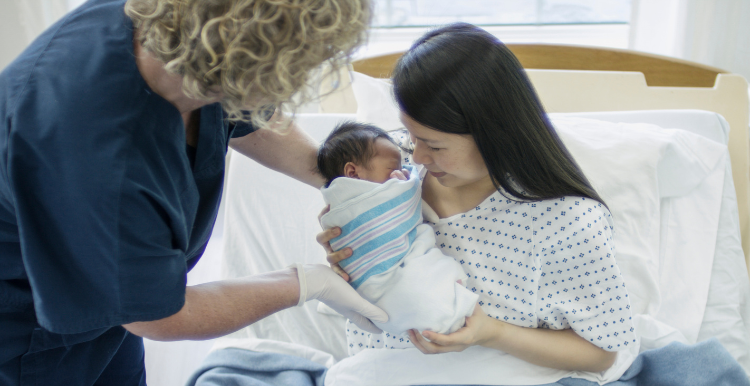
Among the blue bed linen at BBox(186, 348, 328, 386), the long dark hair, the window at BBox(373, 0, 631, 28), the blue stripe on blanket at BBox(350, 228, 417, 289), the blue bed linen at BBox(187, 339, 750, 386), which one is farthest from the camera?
the window at BBox(373, 0, 631, 28)

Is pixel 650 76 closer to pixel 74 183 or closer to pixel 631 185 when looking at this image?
pixel 631 185

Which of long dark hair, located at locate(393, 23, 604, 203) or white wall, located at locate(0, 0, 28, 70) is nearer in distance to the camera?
long dark hair, located at locate(393, 23, 604, 203)

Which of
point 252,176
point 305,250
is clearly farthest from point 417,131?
point 252,176

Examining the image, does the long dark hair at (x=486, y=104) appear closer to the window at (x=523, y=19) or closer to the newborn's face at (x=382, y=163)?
the newborn's face at (x=382, y=163)

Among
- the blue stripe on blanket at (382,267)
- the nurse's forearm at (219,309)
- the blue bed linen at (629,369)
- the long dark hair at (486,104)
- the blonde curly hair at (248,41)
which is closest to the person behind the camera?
the blonde curly hair at (248,41)

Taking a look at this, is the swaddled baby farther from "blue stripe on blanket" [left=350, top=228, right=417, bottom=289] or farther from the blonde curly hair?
the blonde curly hair

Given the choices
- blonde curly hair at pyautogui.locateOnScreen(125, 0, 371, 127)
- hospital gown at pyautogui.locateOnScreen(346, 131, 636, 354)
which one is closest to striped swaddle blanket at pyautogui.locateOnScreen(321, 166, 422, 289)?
hospital gown at pyautogui.locateOnScreen(346, 131, 636, 354)

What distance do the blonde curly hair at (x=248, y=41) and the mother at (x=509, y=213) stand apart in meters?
0.30

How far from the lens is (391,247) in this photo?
111 cm

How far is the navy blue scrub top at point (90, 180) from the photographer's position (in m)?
0.76

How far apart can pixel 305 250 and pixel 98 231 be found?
103 centimetres

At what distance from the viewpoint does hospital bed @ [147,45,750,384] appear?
A: 1568mm

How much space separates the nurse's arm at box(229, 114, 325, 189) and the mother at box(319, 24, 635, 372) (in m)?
0.27

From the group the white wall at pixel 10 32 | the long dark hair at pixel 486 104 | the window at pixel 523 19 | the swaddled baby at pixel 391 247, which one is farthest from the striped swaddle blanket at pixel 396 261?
the white wall at pixel 10 32
